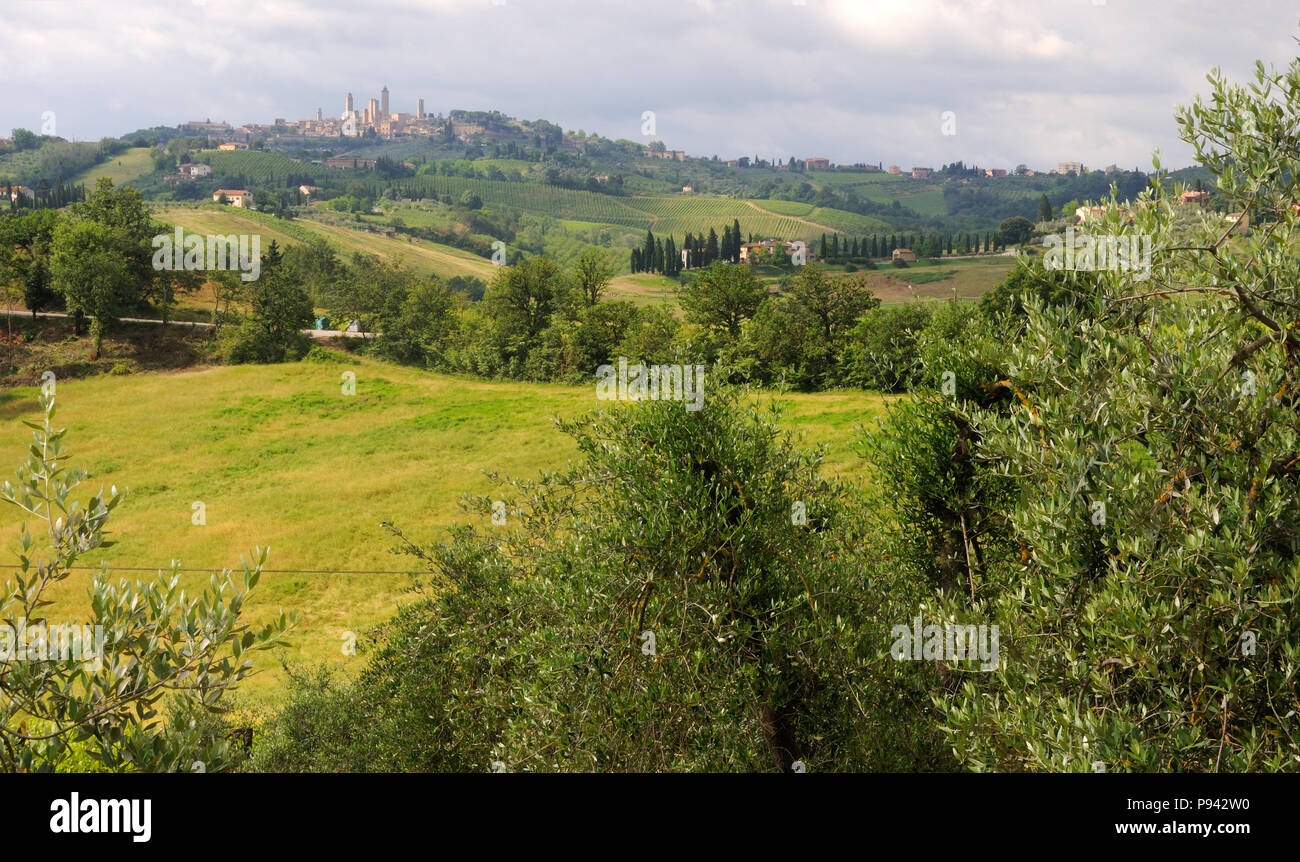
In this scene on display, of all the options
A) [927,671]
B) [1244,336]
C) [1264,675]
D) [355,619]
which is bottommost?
[355,619]

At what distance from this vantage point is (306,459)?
6862 centimetres

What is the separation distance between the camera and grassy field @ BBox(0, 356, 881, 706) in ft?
155

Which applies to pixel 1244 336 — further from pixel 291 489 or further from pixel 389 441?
pixel 389 441

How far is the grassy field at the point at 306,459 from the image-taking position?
47.3m

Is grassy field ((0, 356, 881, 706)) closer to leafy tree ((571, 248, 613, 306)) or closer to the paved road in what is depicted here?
the paved road

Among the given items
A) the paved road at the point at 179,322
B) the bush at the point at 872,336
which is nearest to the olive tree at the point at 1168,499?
the bush at the point at 872,336

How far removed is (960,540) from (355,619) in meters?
33.1

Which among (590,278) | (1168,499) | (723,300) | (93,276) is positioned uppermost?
(590,278)

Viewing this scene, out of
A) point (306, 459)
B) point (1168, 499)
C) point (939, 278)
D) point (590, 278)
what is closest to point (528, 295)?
point (590, 278)

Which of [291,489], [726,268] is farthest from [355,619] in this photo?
[726,268]

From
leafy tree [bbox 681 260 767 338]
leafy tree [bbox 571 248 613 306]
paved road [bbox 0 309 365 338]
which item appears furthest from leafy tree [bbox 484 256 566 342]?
paved road [bbox 0 309 365 338]

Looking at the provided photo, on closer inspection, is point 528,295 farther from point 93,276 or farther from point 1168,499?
point 1168,499
